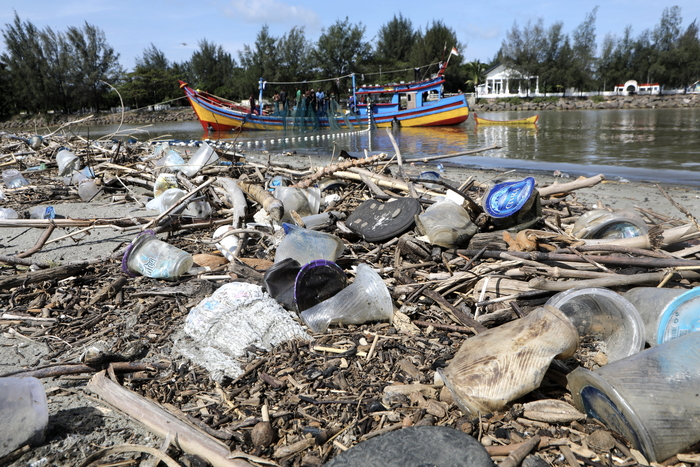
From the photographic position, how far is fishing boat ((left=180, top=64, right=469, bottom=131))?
2272cm

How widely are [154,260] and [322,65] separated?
5766 centimetres

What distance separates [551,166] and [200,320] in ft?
32.6

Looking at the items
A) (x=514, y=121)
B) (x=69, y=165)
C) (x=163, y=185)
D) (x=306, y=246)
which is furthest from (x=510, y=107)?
(x=306, y=246)

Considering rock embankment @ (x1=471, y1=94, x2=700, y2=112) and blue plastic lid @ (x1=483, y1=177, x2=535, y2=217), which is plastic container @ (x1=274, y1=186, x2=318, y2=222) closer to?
blue plastic lid @ (x1=483, y1=177, x2=535, y2=217)

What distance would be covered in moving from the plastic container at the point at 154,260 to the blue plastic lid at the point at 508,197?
220 centimetres

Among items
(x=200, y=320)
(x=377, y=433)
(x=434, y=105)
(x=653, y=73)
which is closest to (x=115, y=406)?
(x=200, y=320)

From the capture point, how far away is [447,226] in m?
2.95

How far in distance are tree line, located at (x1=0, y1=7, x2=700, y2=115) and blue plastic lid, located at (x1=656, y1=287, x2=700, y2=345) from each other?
50160 millimetres

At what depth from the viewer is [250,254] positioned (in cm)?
339

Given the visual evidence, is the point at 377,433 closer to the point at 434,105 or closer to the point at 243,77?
the point at 434,105

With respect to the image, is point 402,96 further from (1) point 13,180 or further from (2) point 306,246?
(2) point 306,246

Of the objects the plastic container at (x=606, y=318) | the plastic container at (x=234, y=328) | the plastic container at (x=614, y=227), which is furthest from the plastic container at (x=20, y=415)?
the plastic container at (x=614, y=227)

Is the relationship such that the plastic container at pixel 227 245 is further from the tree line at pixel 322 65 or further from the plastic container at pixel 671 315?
the tree line at pixel 322 65

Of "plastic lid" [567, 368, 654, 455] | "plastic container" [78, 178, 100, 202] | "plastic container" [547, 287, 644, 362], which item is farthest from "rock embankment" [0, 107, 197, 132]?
"plastic lid" [567, 368, 654, 455]
